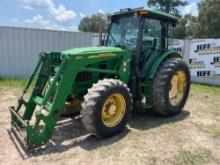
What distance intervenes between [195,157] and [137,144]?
929 mm

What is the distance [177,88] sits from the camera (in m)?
6.48

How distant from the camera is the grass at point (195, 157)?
422cm

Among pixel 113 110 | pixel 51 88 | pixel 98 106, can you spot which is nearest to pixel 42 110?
pixel 51 88

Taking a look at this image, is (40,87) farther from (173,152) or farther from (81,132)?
(173,152)

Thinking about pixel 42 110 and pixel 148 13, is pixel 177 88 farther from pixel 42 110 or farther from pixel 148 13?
pixel 42 110

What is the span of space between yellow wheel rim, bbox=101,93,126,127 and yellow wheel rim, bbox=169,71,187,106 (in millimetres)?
1599

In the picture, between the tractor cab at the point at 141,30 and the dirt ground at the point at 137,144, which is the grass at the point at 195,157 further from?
the tractor cab at the point at 141,30

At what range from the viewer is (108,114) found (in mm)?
4949

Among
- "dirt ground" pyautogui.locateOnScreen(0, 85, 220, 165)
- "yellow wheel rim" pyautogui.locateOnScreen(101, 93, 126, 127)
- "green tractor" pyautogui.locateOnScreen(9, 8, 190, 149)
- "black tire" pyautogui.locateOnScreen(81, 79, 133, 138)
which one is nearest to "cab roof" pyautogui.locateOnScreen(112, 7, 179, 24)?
"green tractor" pyautogui.locateOnScreen(9, 8, 190, 149)

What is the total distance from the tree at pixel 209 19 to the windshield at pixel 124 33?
2542cm

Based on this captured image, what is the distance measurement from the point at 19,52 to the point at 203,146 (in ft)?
30.1

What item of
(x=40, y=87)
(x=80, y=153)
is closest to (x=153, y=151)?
(x=80, y=153)

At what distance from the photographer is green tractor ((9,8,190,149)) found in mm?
4535

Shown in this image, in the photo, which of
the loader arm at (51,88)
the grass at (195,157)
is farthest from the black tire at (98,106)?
the grass at (195,157)
